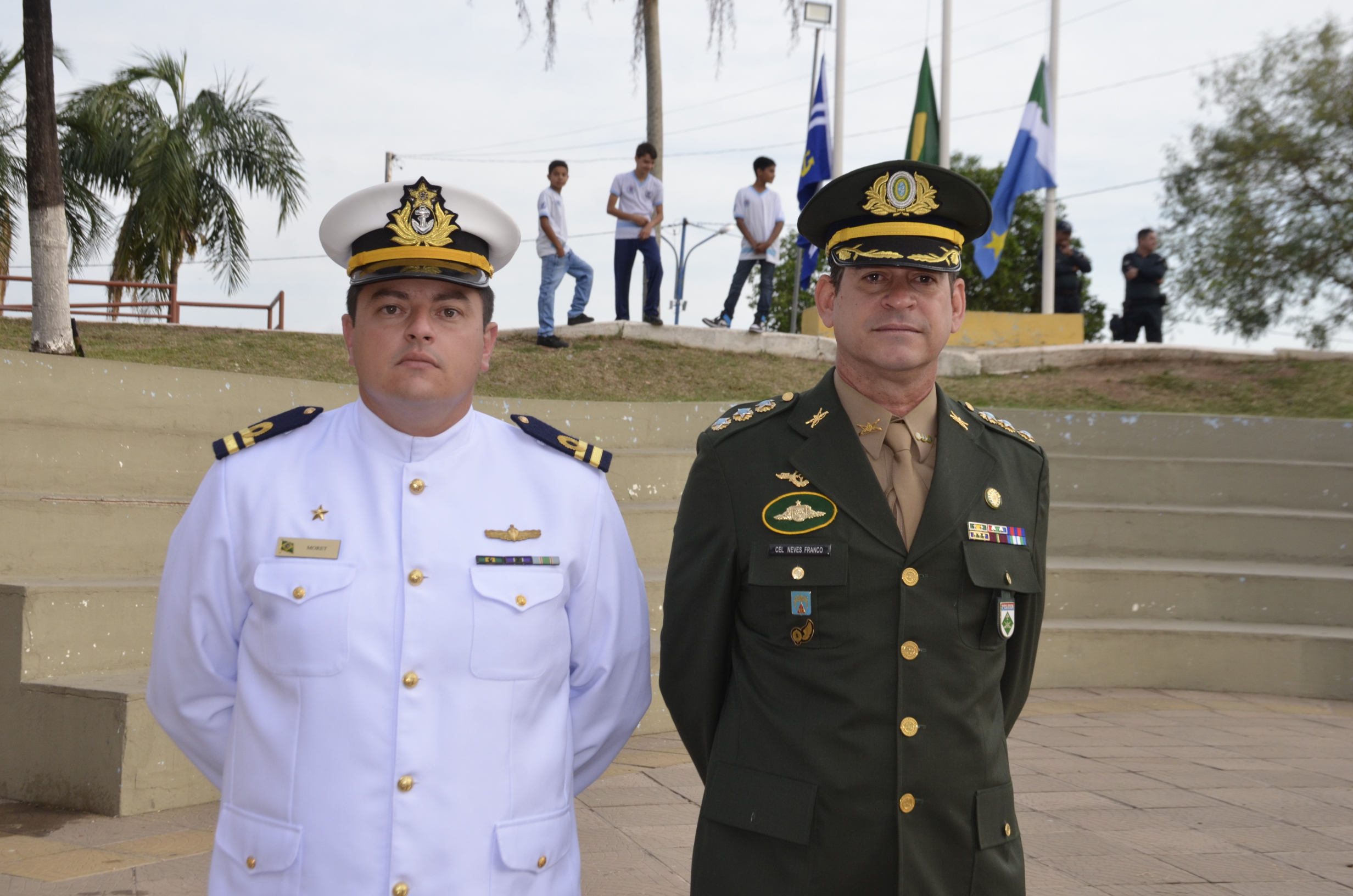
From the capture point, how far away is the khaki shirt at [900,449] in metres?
2.42

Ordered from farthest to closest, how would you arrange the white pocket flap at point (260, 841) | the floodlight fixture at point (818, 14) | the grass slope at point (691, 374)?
the floodlight fixture at point (818, 14), the grass slope at point (691, 374), the white pocket flap at point (260, 841)

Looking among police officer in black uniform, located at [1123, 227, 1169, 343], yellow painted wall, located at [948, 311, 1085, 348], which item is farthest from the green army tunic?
police officer in black uniform, located at [1123, 227, 1169, 343]

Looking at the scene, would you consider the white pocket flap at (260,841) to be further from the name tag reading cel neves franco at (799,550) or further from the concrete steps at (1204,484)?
the concrete steps at (1204,484)

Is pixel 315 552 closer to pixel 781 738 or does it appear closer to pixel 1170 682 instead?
pixel 781 738

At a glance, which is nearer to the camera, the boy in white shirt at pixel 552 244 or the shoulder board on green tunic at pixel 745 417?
the shoulder board on green tunic at pixel 745 417

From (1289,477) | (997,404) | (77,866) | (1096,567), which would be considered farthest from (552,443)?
(997,404)

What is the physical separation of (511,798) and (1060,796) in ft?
12.2

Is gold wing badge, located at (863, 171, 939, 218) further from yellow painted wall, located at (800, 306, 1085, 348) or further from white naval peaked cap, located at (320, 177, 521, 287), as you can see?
A: yellow painted wall, located at (800, 306, 1085, 348)

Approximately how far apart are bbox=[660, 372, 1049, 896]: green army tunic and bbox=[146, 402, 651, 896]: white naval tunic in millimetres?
265

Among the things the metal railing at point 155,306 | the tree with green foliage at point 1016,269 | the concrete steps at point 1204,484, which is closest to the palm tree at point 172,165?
the metal railing at point 155,306

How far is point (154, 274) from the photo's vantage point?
18.7 meters

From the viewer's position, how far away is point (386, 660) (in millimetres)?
2072

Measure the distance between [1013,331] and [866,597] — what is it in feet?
42.6

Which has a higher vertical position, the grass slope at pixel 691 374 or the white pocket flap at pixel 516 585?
the grass slope at pixel 691 374
